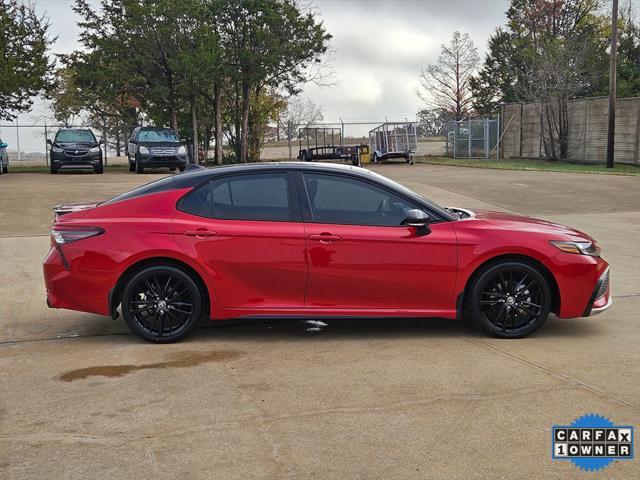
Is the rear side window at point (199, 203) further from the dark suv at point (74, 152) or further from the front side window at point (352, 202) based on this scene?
the dark suv at point (74, 152)

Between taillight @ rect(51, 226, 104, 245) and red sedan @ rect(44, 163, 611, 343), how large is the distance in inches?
0.4

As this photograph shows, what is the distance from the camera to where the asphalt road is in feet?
11.6

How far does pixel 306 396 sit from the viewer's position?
14.6 ft

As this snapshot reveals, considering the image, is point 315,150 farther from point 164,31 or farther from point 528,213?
point 528,213

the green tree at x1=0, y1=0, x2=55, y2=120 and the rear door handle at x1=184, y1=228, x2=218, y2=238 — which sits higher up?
the green tree at x1=0, y1=0, x2=55, y2=120

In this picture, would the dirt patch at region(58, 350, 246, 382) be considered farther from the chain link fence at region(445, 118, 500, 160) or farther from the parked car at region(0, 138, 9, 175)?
the chain link fence at region(445, 118, 500, 160)

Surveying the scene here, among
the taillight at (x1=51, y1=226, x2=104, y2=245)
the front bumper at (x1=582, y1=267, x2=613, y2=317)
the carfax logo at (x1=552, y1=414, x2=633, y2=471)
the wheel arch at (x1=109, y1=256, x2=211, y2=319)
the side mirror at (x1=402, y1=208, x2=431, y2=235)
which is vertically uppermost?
the side mirror at (x1=402, y1=208, x2=431, y2=235)

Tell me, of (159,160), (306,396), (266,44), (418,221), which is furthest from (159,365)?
(266,44)

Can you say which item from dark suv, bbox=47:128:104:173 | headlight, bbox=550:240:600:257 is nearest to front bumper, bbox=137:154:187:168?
dark suv, bbox=47:128:104:173

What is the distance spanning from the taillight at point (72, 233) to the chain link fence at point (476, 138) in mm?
33497

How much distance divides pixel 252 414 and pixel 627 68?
47.7 metres

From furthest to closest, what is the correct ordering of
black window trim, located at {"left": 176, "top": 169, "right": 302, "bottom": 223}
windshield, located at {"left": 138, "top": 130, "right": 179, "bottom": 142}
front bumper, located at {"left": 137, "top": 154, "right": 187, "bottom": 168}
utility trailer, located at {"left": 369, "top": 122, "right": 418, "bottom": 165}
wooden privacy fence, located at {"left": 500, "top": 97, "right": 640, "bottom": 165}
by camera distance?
utility trailer, located at {"left": 369, "top": 122, "right": 418, "bottom": 165} → wooden privacy fence, located at {"left": 500, "top": 97, "right": 640, "bottom": 165} → windshield, located at {"left": 138, "top": 130, "right": 179, "bottom": 142} → front bumper, located at {"left": 137, "top": 154, "right": 187, "bottom": 168} → black window trim, located at {"left": 176, "top": 169, "right": 302, "bottom": 223}

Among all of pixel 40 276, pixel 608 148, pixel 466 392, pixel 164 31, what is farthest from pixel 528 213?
pixel 164 31

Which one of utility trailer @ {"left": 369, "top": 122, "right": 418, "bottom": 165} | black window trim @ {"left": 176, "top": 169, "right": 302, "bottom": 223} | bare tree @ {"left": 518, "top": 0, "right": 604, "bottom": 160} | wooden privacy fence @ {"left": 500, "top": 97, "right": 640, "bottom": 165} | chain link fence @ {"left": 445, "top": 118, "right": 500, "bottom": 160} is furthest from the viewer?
chain link fence @ {"left": 445, "top": 118, "right": 500, "bottom": 160}
